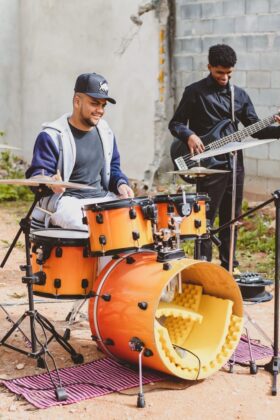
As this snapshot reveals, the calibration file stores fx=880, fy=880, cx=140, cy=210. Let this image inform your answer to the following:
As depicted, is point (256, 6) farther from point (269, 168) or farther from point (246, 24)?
point (269, 168)

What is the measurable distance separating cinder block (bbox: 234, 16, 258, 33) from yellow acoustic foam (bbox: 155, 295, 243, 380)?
4.64 metres

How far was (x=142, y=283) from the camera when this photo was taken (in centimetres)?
549

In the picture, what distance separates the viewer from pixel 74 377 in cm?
573

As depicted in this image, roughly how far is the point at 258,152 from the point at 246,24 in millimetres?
1458

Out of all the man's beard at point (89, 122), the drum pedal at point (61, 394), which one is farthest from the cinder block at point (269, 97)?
the drum pedal at point (61, 394)

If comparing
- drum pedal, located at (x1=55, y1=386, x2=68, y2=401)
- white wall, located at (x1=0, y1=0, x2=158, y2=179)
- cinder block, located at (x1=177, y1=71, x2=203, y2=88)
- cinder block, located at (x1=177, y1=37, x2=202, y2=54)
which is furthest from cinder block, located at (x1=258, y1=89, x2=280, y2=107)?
drum pedal, located at (x1=55, y1=386, x2=68, y2=401)

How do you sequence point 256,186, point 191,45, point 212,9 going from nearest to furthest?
1. point 256,186
2. point 212,9
3. point 191,45

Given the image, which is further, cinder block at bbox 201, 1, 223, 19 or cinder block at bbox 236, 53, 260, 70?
cinder block at bbox 201, 1, 223, 19

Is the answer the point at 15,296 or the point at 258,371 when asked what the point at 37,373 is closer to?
the point at 258,371

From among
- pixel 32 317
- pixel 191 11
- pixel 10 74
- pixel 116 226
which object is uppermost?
pixel 191 11

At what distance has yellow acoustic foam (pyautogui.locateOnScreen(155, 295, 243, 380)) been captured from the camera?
555 centimetres

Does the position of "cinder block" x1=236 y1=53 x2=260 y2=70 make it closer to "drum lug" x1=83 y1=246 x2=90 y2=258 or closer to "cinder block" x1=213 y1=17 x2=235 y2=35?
"cinder block" x1=213 y1=17 x2=235 y2=35

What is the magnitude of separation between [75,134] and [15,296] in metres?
1.96

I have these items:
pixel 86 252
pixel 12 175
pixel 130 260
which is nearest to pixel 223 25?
pixel 12 175
